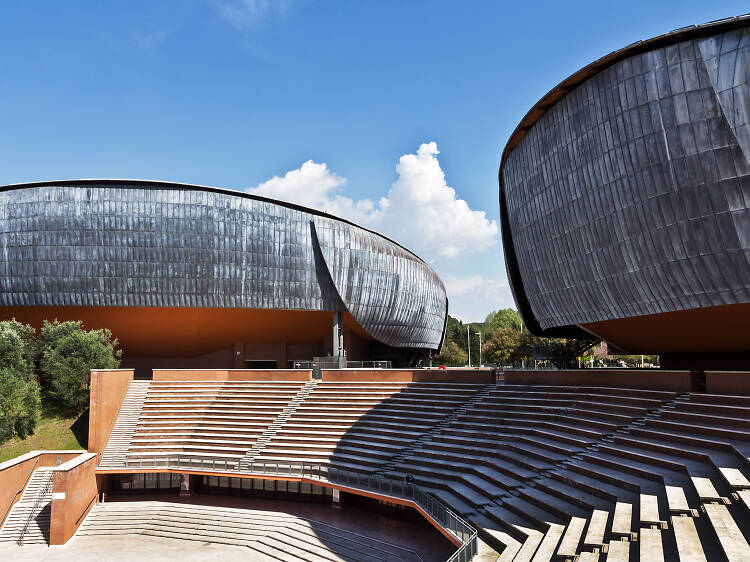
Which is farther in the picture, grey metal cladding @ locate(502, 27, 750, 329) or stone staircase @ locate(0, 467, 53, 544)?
stone staircase @ locate(0, 467, 53, 544)

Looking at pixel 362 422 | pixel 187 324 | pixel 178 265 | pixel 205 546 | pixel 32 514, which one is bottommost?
pixel 205 546

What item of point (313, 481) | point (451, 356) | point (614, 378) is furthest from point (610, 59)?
point (451, 356)

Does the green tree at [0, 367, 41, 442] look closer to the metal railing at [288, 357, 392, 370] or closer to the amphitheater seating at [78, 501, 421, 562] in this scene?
the amphitheater seating at [78, 501, 421, 562]

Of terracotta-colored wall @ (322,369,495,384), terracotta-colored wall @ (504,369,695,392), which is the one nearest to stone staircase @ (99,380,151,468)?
terracotta-colored wall @ (322,369,495,384)

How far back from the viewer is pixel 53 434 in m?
31.9

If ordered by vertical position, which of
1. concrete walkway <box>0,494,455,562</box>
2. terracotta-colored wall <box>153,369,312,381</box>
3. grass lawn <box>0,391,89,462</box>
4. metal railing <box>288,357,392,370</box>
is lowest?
concrete walkway <box>0,494,455,562</box>

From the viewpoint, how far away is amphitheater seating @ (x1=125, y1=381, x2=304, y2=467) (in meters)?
28.8

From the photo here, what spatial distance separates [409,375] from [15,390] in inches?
800

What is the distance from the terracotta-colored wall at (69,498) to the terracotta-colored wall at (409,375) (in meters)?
13.3

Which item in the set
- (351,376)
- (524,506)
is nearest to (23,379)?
(351,376)

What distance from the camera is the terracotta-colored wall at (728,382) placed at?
16516 millimetres

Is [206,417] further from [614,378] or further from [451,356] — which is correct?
[451,356]

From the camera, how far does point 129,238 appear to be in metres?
40.5

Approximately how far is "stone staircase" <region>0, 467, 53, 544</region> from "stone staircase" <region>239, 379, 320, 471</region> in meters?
8.29
